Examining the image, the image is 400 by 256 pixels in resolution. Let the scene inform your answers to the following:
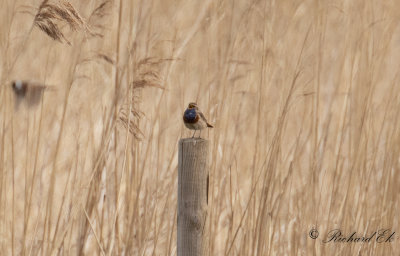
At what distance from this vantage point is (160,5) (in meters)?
3.18

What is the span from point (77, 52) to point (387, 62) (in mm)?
1749

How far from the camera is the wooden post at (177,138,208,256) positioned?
1800 millimetres

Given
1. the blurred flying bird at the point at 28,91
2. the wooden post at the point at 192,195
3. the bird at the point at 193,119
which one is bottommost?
the wooden post at the point at 192,195

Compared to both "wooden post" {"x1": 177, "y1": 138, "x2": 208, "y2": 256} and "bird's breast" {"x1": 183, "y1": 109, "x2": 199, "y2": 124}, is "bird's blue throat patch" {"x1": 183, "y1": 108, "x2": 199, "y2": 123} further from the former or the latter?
"wooden post" {"x1": 177, "y1": 138, "x2": 208, "y2": 256}

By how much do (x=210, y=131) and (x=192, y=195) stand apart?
0.94 metres

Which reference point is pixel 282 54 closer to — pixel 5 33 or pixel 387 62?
pixel 387 62

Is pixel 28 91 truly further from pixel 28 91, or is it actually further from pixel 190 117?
pixel 190 117

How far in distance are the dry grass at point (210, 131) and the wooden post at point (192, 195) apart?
564 mm

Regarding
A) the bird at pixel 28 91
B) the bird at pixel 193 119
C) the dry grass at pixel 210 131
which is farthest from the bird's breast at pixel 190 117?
the bird at pixel 28 91

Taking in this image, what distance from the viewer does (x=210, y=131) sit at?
9.00 ft

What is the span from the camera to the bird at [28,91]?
8.59ft

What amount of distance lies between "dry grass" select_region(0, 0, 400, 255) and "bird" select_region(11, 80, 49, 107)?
Answer: 0.17 feet

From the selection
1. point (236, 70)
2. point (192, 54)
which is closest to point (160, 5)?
point (192, 54)

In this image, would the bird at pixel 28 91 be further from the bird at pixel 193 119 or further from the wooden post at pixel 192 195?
the wooden post at pixel 192 195
